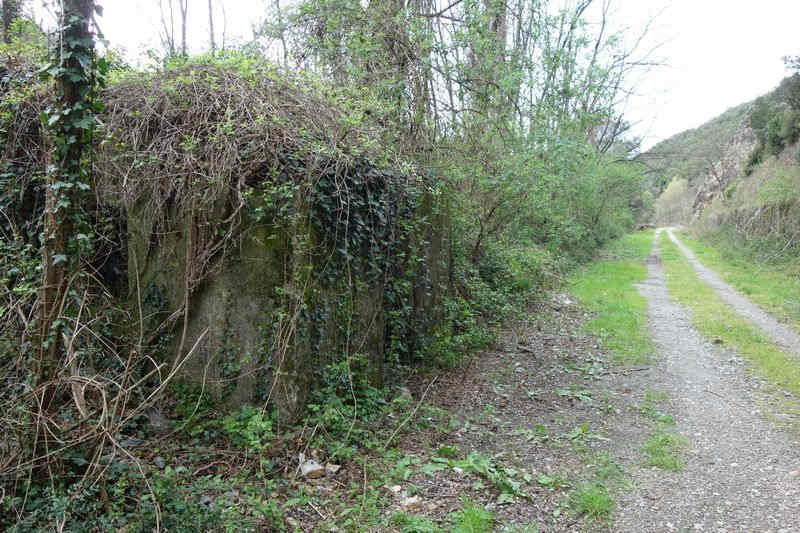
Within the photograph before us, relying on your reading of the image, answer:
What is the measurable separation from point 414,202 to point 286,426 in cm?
355

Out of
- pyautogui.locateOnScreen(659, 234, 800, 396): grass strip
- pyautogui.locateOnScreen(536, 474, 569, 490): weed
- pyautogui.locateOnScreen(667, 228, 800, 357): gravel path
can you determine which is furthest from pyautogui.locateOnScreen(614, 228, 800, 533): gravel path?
pyautogui.locateOnScreen(667, 228, 800, 357): gravel path

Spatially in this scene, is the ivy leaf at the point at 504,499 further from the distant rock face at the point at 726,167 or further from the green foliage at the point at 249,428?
the distant rock face at the point at 726,167

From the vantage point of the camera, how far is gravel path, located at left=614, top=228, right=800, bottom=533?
415cm

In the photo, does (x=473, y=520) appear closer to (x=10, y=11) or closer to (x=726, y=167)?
(x=10, y=11)

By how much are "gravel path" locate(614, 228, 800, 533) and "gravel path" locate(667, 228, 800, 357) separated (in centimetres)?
186

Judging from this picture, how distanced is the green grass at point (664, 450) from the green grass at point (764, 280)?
258 inches

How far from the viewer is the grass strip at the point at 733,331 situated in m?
7.58

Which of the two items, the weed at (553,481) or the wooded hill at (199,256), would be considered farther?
the weed at (553,481)

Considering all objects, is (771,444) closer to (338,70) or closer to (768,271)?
(338,70)

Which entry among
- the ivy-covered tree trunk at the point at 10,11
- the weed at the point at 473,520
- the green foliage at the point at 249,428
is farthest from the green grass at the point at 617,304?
the ivy-covered tree trunk at the point at 10,11

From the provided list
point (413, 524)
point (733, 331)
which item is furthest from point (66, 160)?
point (733, 331)

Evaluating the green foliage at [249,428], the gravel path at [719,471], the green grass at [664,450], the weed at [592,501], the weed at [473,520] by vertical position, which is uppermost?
the green foliage at [249,428]

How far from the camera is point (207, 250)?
17.5 feet

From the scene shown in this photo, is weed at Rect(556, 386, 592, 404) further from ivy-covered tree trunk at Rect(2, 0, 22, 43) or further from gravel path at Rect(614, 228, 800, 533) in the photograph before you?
ivy-covered tree trunk at Rect(2, 0, 22, 43)
